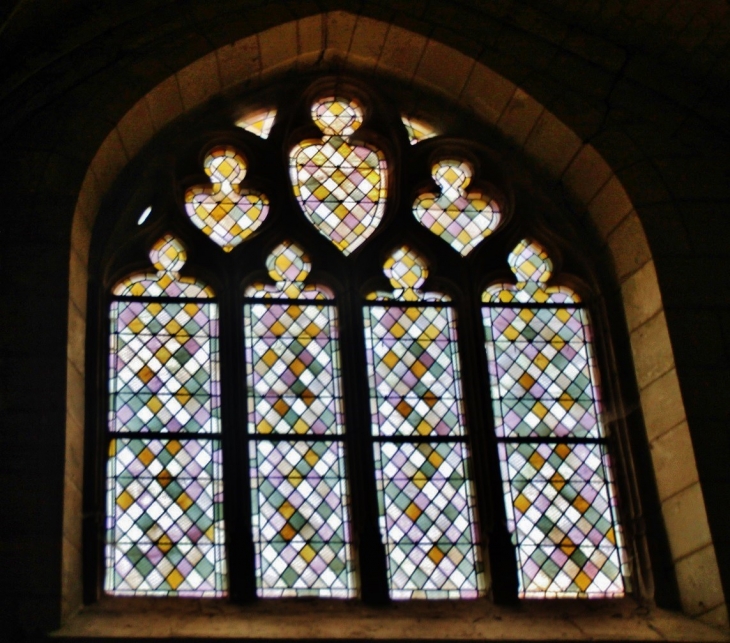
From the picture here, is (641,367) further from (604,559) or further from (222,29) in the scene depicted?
(222,29)

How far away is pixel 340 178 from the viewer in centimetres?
898

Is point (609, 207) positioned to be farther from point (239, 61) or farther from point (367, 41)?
point (239, 61)

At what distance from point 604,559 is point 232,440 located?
1919 mm

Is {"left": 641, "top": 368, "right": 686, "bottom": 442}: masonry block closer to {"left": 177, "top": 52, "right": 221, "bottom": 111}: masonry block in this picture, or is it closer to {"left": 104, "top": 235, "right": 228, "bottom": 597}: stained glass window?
{"left": 104, "top": 235, "right": 228, "bottom": 597}: stained glass window

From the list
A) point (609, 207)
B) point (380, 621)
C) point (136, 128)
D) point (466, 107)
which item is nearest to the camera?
point (380, 621)

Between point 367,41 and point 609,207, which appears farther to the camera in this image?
point 367,41

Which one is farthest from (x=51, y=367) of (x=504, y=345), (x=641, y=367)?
(x=641, y=367)

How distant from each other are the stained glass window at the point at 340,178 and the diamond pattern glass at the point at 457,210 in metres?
0.27

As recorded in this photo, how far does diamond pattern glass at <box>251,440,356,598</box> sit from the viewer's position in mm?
7695

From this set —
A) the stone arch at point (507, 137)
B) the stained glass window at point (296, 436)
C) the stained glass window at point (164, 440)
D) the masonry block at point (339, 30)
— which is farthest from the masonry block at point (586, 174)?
the stained glass window at point (164, 440)

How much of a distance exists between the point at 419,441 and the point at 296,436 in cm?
62

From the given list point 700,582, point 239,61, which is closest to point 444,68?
point 239,61

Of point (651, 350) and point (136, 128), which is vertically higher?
point (136, 128)

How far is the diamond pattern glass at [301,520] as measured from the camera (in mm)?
7695
